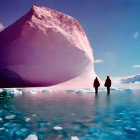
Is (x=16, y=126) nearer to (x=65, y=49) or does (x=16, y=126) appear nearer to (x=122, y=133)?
(x=122, y=133)

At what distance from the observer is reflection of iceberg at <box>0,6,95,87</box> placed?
18.9 meters

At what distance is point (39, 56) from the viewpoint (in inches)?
757

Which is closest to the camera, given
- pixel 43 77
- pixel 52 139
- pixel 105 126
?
pixel 52 139

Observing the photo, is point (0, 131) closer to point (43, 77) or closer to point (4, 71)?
point (43, 77)

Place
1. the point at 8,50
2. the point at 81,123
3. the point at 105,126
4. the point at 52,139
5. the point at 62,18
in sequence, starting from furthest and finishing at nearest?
the point at 62,18
the point at 8,50
the point at 81,123
the point at 105,126
the point at 52,139

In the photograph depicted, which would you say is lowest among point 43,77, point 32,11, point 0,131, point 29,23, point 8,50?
point 0,131

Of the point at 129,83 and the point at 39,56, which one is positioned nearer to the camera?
the point at 39,56

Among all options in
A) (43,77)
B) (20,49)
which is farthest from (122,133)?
(20,49)

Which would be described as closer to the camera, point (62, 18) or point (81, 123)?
point (81, 123)

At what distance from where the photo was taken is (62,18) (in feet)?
75.3

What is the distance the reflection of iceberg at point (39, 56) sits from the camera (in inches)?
745

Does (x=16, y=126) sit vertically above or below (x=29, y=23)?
below

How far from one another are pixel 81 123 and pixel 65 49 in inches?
673

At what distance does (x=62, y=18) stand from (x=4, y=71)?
1047cm
